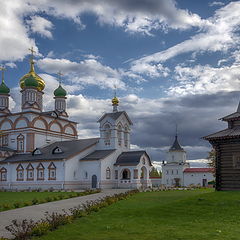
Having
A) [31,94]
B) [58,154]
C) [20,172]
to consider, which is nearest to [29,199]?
[58,154]

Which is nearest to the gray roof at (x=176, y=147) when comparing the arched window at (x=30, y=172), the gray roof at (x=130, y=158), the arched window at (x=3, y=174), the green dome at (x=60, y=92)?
the gray roof at (x=130, y=158)

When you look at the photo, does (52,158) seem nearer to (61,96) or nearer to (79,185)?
(79,185)

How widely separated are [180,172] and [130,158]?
20.5 meters

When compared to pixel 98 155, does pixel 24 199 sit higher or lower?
lower

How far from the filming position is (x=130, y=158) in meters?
45.5

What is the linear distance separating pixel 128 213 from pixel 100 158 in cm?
2743

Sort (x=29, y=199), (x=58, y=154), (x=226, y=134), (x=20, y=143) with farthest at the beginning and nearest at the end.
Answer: (x=20, y=143) < (x=58, y=154) < (x=29, y=199) < (x=226, y=134)

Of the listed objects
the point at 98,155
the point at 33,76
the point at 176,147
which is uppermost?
the point at 33,76

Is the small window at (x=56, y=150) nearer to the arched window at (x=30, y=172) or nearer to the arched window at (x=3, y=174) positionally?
the arched window at (x=30, y=172)

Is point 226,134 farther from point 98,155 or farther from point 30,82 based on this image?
point 30,82

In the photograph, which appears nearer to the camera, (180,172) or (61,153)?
(61,153)

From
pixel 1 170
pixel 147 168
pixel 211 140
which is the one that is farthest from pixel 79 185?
pixel 211 140

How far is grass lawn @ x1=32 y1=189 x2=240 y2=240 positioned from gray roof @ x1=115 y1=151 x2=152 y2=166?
2524 centimetres

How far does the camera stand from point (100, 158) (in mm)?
43969
